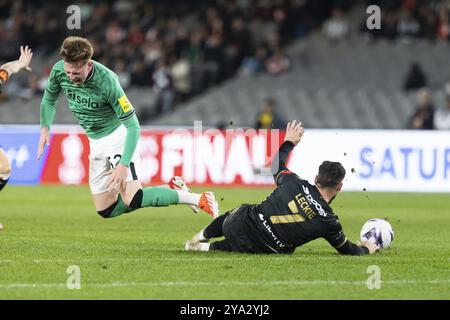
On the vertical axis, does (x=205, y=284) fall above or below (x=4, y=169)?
below

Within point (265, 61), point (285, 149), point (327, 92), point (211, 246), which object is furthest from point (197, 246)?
point (265, 61)

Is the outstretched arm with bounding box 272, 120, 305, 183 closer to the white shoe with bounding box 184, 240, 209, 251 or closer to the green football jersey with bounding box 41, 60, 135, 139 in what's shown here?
the white shoe with bounding box 184, 240, 209, 251

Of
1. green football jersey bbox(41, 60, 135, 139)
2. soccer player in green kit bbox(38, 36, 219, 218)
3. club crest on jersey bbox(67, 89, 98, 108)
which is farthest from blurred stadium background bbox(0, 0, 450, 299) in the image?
club crest on jersey bbox(67, 89, 98, 108)

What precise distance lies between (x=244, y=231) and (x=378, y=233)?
146 cm

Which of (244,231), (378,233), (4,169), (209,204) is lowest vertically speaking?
(378,233)

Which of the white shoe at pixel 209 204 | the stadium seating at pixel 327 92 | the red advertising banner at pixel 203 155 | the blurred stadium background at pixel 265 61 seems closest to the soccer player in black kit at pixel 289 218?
the white shoe at pixel 209 204

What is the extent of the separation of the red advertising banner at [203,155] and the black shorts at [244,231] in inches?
420

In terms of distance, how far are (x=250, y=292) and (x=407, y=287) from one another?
1.31 metres

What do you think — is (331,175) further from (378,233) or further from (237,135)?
(237,135)

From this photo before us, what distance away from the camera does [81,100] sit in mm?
11359
